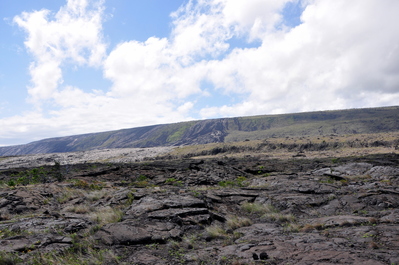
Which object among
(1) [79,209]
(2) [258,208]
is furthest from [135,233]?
(2) [258,208]

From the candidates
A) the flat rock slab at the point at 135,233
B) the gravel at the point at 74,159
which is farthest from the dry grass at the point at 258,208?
the gravel at the point at 74,159

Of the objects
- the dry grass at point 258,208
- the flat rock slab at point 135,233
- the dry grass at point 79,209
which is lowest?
the dry grass at point 258,208

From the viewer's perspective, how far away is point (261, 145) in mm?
83938

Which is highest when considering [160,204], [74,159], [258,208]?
[160,204]

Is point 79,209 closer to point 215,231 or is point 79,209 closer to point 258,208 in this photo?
point 215,231

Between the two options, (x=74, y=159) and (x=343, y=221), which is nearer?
(x=343, y=221)

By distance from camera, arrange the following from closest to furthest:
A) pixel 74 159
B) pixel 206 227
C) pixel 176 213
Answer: pixel 206 227, pixel 176 213, pixel 74 159

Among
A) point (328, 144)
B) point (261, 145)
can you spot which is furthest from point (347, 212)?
point (261, 145)

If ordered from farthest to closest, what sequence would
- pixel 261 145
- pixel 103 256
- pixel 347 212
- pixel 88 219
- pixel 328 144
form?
1. pixel 261 145
2. pixel 328 144
3. pixel 347 212
4. pixel 88 219
5. pixel 103 256

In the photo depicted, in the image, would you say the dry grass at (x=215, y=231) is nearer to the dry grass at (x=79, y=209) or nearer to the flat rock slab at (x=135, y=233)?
the flat rock slab at (x=135, y=233)

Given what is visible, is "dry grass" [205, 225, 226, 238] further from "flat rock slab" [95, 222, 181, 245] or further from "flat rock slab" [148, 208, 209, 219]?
"flat rock slab" [148, 208, 209, 219]

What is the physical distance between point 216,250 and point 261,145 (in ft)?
260

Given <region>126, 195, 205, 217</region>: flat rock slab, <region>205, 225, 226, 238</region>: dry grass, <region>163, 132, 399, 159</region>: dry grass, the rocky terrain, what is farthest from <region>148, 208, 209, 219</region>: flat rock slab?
<region>163, 132, 399, 159</region>: dry grass

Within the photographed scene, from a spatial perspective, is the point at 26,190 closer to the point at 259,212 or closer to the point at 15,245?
the point at 15,245
